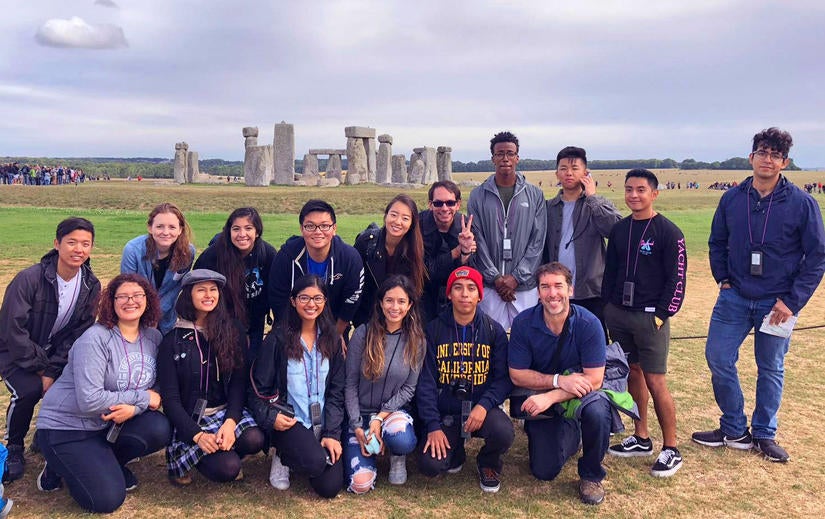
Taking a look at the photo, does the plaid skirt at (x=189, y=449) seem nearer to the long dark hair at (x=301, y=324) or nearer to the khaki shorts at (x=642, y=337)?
the long dark hair at (x=301, y=324)

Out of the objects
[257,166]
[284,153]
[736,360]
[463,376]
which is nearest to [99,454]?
[463,376]

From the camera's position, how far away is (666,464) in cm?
437

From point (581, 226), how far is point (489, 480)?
213 cm

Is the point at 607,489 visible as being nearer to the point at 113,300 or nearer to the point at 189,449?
the point at 189,449

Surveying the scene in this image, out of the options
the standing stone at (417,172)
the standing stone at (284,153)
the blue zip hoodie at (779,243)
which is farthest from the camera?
the standing stone at (417,172)

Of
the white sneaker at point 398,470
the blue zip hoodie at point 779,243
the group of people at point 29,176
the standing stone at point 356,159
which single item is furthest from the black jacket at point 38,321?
the group of people at point 29,176

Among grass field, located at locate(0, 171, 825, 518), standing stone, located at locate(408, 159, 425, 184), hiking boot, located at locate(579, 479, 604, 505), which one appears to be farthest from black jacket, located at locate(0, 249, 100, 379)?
standing stone, located at locate(408, 159, 425, 184)

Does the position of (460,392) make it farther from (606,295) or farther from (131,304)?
(131,304)

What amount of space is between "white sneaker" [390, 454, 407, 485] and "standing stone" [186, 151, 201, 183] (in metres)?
35.6

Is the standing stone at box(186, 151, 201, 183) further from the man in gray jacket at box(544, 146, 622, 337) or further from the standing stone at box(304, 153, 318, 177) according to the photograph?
the man in gray jacket at box(544, 146, 622, 337)

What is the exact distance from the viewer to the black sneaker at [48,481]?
4.05 metres

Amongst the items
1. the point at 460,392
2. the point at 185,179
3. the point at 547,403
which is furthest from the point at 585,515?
the point at 185,179

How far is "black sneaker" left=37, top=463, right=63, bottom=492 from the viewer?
4047 mm

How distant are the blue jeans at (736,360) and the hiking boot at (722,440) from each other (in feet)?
0.12
